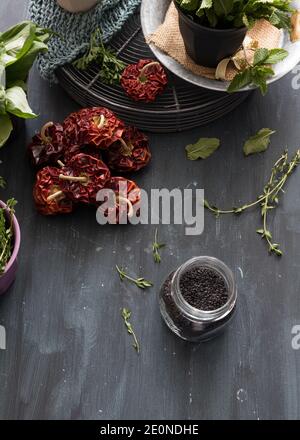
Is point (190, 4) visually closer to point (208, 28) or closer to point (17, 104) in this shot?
point (208, 28)

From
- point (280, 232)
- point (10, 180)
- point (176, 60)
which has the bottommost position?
point (280, 232)

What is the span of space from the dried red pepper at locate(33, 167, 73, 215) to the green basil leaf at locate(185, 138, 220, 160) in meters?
0.22

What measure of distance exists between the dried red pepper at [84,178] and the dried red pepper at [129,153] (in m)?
0.04

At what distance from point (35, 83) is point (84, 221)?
0.28 m

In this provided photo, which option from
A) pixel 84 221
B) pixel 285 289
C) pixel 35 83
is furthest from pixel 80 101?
pixel 285 289

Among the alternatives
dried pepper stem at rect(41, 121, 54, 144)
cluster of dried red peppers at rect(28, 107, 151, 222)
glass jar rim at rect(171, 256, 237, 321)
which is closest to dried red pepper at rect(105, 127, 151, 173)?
cluster of dried red peppers at rect(28, 107, 151, 222)

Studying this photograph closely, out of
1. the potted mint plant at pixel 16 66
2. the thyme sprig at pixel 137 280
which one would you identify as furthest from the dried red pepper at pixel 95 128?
the thyme sprig at pixel 137 280

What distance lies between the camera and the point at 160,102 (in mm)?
1278

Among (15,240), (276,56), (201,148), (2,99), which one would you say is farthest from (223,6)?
(15,240)

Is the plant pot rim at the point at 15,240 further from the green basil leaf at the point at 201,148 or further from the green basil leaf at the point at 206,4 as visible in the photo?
the green basil leaf at the point at 206,4

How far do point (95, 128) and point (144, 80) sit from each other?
0.41ft

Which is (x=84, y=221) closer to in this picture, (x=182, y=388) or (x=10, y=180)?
(x=10, y=180)
